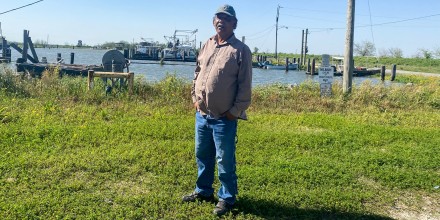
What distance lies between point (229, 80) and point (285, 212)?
4.77 feet

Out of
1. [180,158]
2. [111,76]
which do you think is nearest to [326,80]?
[111,76]

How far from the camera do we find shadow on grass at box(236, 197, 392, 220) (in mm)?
4180

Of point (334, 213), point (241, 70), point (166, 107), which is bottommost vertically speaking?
point (334, 213)

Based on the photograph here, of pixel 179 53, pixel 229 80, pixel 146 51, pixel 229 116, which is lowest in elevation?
pixel 229 116

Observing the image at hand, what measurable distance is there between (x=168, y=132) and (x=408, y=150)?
3.86 metres

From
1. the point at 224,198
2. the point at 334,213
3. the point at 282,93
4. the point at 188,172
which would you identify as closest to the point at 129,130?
the point at 188,172

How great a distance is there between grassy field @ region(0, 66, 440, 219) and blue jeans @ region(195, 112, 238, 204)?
9.0 inches

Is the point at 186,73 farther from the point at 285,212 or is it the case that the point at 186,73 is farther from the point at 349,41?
the point at 285,212

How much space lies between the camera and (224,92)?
12.7 feet

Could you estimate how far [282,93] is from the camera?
11.6 m

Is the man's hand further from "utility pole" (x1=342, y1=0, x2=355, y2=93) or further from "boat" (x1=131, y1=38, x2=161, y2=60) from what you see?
"boat" (x1=131, y1=38, x2=161, y2=60)

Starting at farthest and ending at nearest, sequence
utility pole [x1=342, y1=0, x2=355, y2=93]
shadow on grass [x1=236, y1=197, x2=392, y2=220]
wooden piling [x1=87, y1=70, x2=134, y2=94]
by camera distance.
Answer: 1. utility pole [x1=342, y1=0, x2=355, y2=93]
2. wooden piling [x1=87, y1=70, x2=134, y2=94]
3. shadow on grass [x1=236, y1=197, x2=392, y2=220]

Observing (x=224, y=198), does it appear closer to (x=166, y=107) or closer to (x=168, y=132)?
(x=168, y=132)

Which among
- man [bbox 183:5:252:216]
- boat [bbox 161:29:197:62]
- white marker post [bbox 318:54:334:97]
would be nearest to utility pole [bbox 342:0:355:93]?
white marker post [bbox 318:54:334:97]
